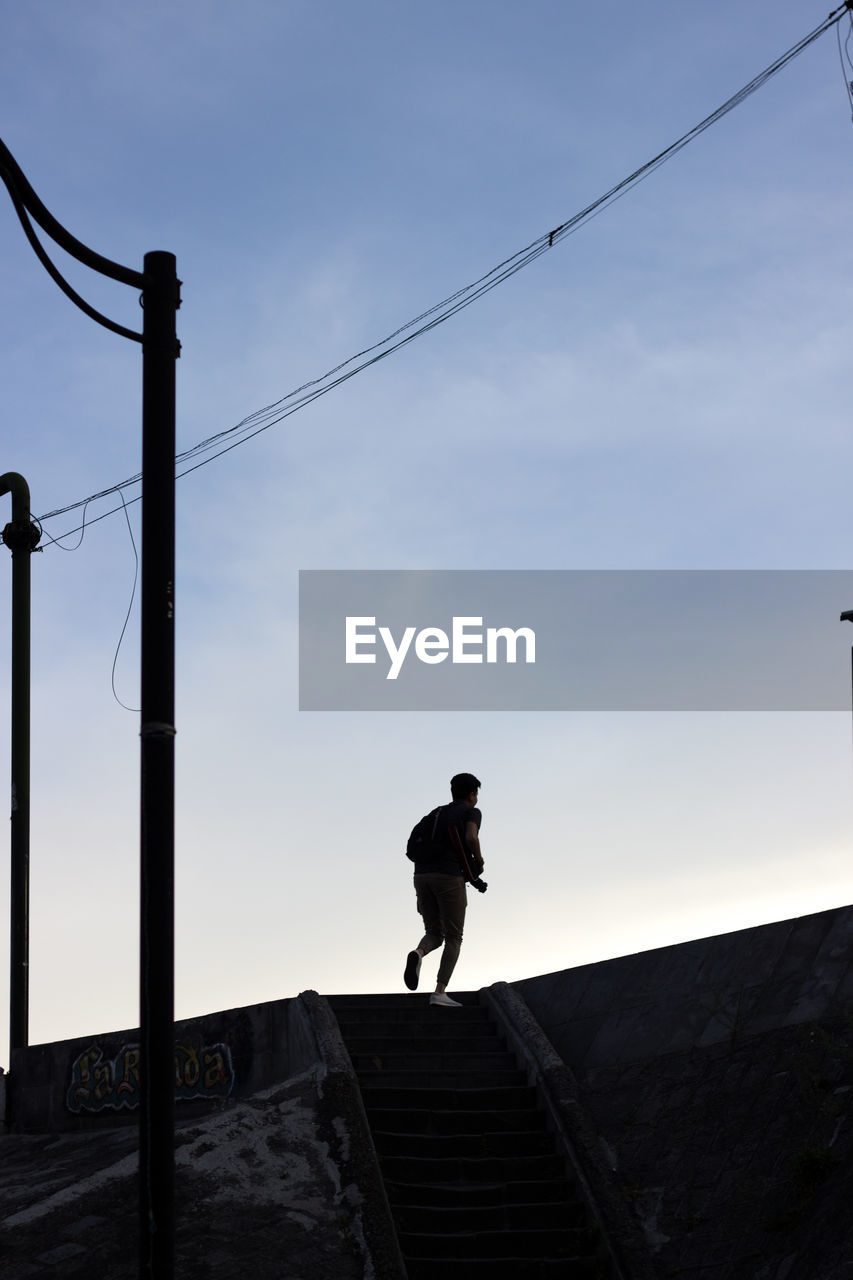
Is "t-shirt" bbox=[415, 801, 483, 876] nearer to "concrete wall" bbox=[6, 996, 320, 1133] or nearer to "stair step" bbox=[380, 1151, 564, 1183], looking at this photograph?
"concrete wall" bbox=[6, 996, 320, 1133]

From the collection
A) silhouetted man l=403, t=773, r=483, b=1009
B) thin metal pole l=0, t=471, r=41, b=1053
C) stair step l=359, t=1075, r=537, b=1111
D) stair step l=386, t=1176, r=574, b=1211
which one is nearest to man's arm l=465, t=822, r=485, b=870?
silhouetted man l=403, t=773, r=483, b=1009

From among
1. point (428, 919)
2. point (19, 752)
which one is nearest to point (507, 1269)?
point (428, 919)

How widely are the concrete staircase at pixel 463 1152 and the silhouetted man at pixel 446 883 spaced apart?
41 centimetres

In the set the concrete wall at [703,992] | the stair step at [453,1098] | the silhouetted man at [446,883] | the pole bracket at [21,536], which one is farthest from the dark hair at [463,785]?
the pole bracket at [21,536]

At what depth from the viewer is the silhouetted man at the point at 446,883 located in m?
11.7

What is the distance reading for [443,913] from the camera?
460 inches

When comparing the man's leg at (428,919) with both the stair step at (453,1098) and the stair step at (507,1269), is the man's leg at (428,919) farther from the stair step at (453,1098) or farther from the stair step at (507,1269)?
the stair step at (507,1269)

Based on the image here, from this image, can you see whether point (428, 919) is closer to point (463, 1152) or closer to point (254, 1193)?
point (463, 1152)

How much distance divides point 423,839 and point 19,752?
504 cm

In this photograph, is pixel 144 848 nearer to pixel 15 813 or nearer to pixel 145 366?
pixel 145 366

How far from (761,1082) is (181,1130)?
3.95 metres

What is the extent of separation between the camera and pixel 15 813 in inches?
569

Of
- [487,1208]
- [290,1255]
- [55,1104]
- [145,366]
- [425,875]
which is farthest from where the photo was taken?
[55,1104]

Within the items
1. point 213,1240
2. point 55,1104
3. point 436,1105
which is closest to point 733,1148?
point 436,1105
